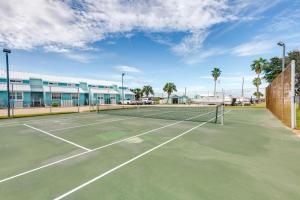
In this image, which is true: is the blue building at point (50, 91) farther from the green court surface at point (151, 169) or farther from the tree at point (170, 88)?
the tree at point (170, 88)

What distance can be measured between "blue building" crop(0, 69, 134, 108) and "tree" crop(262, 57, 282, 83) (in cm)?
3050

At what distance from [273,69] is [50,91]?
3694 cm

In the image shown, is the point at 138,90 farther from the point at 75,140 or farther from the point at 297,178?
the point at 297,178

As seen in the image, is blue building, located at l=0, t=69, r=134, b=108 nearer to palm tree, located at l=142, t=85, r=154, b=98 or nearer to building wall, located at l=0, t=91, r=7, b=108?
building wall, located at l=0, t=91, r=7, b=108

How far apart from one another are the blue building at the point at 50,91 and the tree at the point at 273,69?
30497 mm

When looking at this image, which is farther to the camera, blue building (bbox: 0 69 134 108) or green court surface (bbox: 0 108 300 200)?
blue building (bbox: 0 69 134 108)

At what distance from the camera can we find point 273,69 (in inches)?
1246

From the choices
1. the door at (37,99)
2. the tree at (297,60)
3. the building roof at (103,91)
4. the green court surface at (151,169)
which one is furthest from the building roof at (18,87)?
the tree at (297,60)

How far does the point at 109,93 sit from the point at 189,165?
4621 centimetres

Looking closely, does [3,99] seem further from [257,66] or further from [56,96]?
[257,66]

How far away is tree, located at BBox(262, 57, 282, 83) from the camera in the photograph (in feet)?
102

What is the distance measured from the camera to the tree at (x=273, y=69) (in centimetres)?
3095

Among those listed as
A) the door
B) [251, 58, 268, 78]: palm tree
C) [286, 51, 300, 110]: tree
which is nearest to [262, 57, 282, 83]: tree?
[286, 51, 300, 110]: tree

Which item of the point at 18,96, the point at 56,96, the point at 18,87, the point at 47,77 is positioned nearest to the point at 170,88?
the point at 56,96
